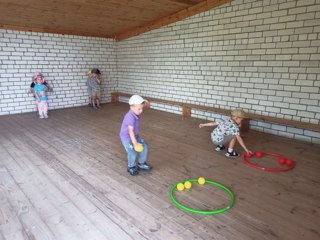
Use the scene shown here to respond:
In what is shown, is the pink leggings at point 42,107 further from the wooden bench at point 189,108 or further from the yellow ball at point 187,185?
the yellow ball at point 187,185

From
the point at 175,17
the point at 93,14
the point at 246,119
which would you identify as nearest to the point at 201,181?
the point at 246,119

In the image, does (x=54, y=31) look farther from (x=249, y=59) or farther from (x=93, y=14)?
(x=249, y=59)

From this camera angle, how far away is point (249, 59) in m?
5.48

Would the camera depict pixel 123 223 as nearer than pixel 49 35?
Yes

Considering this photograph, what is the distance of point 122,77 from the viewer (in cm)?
949

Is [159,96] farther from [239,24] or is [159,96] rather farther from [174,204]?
[174,204]

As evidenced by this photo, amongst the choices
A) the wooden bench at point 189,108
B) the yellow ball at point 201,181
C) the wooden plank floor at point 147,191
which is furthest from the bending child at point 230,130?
the wooden bench at point 189,108

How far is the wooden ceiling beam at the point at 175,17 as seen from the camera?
603 centimetres

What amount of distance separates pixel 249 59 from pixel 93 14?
168 inches

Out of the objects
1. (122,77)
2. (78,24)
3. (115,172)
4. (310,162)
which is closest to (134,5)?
(78,24)

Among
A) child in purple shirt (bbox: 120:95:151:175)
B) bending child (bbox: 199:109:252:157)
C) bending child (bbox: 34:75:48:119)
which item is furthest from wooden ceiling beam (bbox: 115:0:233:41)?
child in purple shirt (bbox: 120:95:151:175)

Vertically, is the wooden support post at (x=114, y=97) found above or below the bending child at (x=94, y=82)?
below

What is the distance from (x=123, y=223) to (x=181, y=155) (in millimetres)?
1973

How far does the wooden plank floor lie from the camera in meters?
2.22
